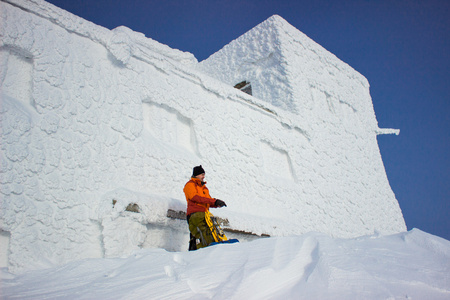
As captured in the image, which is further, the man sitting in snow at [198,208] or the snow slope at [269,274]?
the man sitting in snow at [198,208]

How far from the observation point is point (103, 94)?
4.05 meters

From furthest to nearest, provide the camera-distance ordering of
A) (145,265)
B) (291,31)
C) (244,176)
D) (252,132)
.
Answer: (291,31)
(252,132)
(244,176)
(145,265)

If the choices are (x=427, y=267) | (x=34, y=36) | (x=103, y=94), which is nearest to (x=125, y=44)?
(x=103, y=94)

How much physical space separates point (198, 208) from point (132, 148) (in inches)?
48.0

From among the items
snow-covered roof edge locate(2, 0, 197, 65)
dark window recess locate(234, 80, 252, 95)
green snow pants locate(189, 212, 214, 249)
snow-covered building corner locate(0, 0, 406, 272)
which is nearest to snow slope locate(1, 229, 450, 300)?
snow-covered building corner locate(0, 0, 406, 272)

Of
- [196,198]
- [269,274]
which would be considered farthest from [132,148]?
[269,274]

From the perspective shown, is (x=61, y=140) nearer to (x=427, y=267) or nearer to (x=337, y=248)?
(x=337, y=248)

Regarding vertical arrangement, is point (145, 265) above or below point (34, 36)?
below

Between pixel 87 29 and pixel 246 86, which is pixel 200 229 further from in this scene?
pixel 246 86

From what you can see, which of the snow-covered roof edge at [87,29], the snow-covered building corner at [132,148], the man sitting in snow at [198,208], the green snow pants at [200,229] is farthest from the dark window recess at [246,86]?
the green snow pants at [200,229]

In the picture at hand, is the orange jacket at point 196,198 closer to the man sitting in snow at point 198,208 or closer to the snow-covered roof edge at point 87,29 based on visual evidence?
the man sitting in snow at point 198,208

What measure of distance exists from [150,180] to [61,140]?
1089 millimetres

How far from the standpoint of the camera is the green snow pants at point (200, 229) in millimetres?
3281

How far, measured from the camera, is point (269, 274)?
178 centimetres
